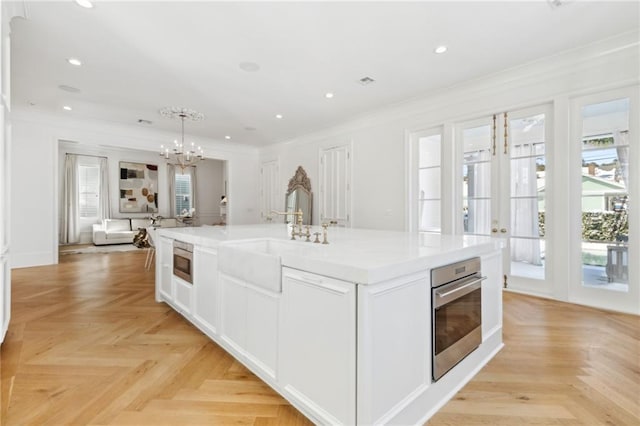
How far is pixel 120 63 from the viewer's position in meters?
3.40

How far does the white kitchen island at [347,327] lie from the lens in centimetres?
121

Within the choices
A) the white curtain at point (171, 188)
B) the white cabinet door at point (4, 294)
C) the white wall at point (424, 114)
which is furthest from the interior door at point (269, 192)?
the white cabinet door at point (4, 294)

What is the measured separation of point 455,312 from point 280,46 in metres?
2.88

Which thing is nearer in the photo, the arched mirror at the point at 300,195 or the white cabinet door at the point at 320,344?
the white cabinet door at the point at 320,344

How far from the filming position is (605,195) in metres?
3.11

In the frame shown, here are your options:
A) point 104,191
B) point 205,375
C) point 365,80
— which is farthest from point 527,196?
point 104,191

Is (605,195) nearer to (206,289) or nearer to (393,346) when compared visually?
(393,346)

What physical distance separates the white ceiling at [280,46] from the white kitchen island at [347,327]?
6.63ft

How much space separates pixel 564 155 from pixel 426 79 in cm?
179

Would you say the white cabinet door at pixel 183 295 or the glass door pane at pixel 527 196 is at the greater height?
the glass door pane at pixel 527 196

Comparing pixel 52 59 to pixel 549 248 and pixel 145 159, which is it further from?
pixel 145 159

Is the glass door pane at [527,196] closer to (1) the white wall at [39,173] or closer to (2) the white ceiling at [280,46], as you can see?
(2) the white ceiling at [280,46]

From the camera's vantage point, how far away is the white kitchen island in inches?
47.8

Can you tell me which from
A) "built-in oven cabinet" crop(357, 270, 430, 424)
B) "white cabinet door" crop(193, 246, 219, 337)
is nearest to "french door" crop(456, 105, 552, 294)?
"built-in oven cabinet" crop(357, 270, 430, 424)
